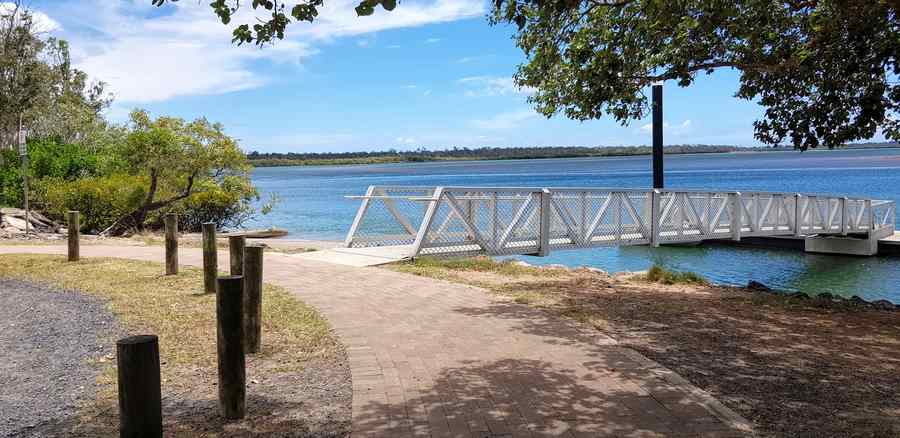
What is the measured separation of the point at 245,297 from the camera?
20.2ft

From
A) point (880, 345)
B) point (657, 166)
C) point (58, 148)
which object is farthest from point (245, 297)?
point (58, 148)

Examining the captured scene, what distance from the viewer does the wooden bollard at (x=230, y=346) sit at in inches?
175

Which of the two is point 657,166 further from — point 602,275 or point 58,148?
point 58,148

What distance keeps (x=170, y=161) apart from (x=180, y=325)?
54.0 feet

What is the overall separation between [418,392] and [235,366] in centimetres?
135

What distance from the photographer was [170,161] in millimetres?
22234

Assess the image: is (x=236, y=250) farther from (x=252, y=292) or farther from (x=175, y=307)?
(x=175, y=307)

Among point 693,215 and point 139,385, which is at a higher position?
point 693,215

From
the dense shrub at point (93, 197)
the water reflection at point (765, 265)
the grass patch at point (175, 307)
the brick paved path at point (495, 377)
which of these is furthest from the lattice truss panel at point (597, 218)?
the dense shrub at point (93, 197)

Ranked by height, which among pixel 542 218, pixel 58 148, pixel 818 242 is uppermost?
pixel 58 148

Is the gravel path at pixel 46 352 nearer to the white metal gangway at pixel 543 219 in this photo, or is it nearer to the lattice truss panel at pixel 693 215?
the white metal gangway at pixel 543 219

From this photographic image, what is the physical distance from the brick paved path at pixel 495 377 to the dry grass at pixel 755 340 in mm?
372

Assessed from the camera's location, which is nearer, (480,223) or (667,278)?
(667,278)

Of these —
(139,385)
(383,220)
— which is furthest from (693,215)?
(139,385)
